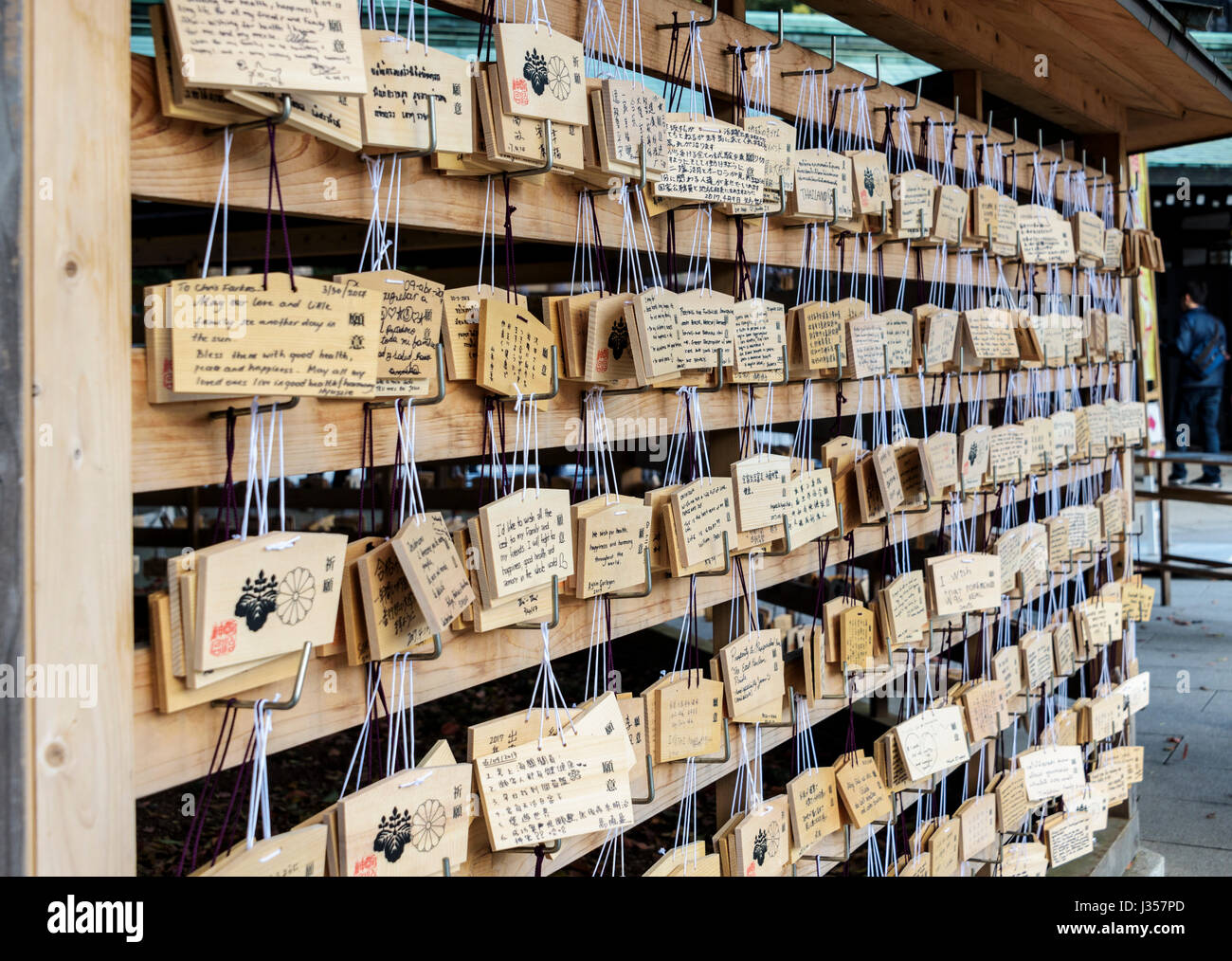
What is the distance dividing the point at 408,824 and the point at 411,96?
2.45 feet

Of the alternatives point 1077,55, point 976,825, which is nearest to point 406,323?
point 976,825

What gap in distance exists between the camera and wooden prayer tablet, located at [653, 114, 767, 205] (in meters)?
1.60

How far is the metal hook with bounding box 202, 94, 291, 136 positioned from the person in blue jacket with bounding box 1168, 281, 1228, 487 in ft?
27.8

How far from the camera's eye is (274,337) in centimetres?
102

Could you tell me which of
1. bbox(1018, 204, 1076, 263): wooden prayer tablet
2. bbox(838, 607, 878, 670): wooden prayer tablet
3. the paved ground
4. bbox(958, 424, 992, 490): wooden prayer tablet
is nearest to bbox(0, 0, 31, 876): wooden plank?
bbox(838, 607, 878, 670): wooden prayer tablet

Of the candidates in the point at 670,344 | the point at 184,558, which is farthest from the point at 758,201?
the point at 184,558

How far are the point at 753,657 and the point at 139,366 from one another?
3.63 feet

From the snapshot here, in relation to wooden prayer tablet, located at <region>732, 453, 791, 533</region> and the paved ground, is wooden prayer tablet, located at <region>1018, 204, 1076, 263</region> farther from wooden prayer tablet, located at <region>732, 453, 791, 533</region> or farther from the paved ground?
the paved ground

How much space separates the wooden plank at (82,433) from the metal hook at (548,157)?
473 mm

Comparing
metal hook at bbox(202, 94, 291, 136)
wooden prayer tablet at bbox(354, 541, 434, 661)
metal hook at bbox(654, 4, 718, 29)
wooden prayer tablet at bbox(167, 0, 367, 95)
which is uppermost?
metal hook at bbox(654, 4, 718, 29)

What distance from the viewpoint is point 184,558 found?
979mm

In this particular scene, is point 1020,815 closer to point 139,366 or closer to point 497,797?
point 497,797

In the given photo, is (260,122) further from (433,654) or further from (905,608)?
(905,608)

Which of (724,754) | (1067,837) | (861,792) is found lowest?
(1067,837)
